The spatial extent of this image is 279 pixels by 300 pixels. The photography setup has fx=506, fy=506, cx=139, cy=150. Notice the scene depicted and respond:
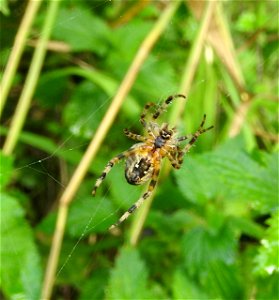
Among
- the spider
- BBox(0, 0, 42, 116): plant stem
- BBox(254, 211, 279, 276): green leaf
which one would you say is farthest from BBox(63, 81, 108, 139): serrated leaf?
BBox(254, 211, 279, 276): green leaf

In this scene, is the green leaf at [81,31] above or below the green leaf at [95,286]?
above

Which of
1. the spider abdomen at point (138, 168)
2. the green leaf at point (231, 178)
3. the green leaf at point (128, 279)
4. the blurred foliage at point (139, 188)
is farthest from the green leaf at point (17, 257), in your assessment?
the green leaf at point (231, 178)

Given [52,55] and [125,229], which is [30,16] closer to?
[52,55]

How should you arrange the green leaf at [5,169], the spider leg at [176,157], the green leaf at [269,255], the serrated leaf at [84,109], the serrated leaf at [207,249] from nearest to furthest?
the green leaf at [269,255], the green leaf at [5,169], the serrated leaf at [207,249], the spider leg at [176,157], the serrated leaf at [84,109]

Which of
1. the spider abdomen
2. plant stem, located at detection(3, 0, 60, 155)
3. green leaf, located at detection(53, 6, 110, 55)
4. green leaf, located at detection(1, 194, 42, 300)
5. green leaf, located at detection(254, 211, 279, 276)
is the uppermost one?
green leaf, located at detection(53, 6, 110, 55)

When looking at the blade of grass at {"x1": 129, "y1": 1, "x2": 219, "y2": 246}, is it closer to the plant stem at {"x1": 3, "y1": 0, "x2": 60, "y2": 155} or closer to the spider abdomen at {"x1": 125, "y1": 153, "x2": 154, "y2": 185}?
the spider abdomen at {"x1": 125, "y1": 153, "x2": 154, "y2": 185}

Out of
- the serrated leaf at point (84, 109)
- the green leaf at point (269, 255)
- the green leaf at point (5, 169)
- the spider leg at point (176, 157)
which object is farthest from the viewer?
the serrated leaf at point (84, 109)

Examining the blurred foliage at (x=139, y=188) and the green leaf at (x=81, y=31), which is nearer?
the blurred foliage at (x=139, y=188)

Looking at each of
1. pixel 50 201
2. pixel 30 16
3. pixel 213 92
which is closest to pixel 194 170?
pixel 213 92

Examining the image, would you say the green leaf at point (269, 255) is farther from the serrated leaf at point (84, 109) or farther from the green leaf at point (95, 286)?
the serrated leaf at point (84, 109)
